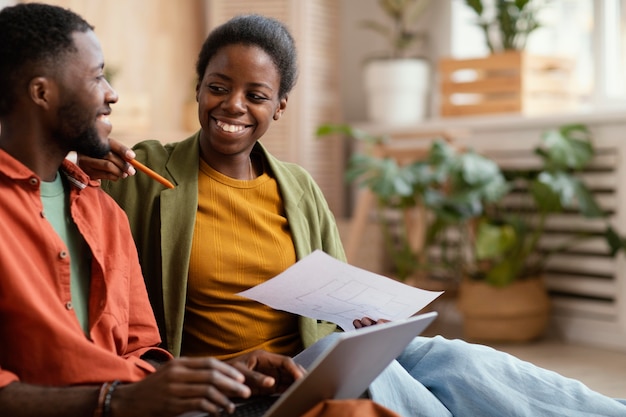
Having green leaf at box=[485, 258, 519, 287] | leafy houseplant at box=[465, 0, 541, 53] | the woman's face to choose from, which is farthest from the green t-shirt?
leafy houseplant at box=[465, 0, 541, 53]

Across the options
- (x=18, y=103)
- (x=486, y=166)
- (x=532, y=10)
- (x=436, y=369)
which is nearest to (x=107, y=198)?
(x=18, y=103)

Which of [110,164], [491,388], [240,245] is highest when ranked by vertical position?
[110,164]

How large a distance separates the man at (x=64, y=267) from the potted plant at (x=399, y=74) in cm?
327

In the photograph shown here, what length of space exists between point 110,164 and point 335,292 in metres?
0.40

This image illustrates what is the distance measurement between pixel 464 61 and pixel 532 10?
1.30ft

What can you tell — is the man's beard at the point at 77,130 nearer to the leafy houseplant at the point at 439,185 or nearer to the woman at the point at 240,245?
the woman at the point at 240,245

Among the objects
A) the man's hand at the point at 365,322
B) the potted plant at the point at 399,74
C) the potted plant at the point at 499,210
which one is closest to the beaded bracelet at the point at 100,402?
the man's hand at the point at 365,322

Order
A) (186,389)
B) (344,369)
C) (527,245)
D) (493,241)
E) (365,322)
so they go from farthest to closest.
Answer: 1. (527,245)
2. (493,241)
3. (365,322)
4. (344,369)
5. (186,389)

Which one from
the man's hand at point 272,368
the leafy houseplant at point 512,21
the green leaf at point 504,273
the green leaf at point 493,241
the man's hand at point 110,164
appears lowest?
Answer: the green leaf at point 504,273

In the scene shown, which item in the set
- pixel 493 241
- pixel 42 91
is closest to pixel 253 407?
pixel 42 91

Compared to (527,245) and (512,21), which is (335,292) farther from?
(512,21)

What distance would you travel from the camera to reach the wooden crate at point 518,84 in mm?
3875

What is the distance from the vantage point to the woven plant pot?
362 cm

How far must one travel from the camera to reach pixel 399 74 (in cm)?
435
